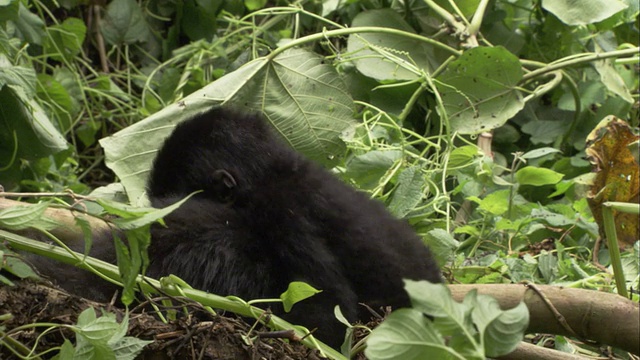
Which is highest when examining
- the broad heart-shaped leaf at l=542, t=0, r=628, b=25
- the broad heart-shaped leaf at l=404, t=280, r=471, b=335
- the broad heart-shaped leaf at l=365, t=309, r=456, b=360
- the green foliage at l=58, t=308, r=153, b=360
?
the broad heart-shaped leaf at l=404, t=280, r=471, b=335

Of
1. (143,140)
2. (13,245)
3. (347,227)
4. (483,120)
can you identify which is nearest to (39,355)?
(13,245)

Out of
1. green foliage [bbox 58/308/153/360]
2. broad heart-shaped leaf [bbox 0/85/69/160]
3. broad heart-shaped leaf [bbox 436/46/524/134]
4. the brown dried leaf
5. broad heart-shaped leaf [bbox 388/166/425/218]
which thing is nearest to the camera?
green foliage [bbox 58/308/153/360]

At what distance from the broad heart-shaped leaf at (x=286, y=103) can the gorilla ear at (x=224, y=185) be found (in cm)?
60

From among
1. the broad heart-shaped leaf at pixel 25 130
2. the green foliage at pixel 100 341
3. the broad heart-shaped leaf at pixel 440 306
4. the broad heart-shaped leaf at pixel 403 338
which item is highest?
the broad heart-shaped leaf at pixel 440 306

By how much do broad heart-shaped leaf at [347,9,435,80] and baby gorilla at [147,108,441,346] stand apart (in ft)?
2.73

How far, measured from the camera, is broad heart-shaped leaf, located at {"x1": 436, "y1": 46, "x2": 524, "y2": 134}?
2451 millimetres

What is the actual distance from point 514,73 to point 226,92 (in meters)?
0.79

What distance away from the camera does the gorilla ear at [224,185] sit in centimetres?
163

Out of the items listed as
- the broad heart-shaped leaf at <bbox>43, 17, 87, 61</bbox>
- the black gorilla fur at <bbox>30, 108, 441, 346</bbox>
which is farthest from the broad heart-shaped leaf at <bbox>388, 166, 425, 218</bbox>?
the broad heart-shaped leaf at <bbox>43, 17, 87, 61</bbox>

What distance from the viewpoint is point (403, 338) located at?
0.89 metres

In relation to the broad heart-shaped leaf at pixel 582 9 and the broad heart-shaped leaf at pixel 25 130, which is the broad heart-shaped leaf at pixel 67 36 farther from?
the broad heart-shaped leaf at pixel 582 9

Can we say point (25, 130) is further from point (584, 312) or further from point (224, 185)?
point (584, 312)

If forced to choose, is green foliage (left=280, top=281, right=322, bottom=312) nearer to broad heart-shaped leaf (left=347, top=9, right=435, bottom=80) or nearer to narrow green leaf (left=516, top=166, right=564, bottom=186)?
narrow green leaf (left=516, top=166, right=564, bottom=186)

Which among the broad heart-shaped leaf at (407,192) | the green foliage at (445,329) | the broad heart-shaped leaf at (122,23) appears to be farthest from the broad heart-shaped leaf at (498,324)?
the broad heart-shaped leaf at (122,23)
